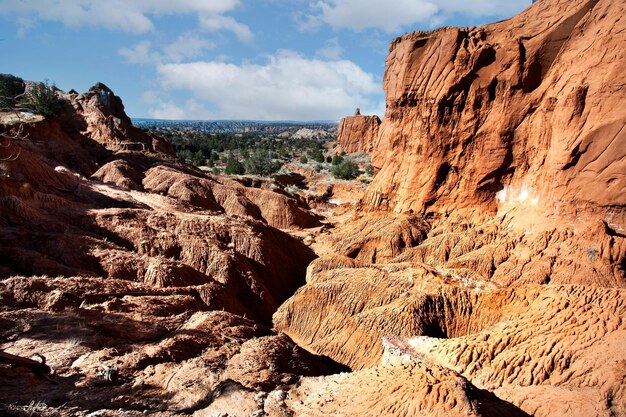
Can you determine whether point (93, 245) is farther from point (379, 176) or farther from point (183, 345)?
point (379, 176)

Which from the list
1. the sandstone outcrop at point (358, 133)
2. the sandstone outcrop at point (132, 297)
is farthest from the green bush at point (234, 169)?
the sandstone outcrop at point (358, 133)

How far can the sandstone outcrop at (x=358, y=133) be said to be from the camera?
80.3 meters

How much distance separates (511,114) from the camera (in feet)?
64.2

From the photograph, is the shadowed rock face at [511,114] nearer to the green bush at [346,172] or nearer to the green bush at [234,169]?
the green bush at [346,172]

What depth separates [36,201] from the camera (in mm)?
16547

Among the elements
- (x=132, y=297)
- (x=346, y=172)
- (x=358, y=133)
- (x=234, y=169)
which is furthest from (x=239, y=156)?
(x=132, y=297)

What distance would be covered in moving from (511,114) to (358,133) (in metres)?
62.9

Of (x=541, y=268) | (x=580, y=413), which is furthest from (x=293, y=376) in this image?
(x=541, y=268)

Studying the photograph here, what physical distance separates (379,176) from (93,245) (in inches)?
658

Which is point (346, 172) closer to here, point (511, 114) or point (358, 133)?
point (358, 133)

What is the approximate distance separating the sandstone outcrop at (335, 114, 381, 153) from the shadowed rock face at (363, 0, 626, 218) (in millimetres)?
55223

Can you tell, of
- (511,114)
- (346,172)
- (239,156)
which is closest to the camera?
(511,114)

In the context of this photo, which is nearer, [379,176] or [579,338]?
[579,338]

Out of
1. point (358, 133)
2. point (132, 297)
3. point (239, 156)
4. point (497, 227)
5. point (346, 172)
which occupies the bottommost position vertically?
point (132, 297)
